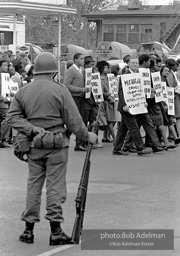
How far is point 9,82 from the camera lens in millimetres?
18422

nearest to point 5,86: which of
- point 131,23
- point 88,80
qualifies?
point 88,80

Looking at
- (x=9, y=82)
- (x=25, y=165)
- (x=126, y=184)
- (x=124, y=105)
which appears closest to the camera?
(x=126, y=184)

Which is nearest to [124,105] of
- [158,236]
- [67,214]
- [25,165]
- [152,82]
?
[152,82]

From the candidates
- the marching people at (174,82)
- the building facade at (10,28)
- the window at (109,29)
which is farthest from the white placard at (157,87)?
the window at (109,29)

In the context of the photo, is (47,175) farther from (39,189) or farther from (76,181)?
(76,181)

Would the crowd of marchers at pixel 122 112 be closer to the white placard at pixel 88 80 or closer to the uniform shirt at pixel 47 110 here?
the white placard at pixel 88 80

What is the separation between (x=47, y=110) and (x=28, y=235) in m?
1.19

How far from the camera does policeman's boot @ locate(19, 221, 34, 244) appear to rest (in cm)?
837

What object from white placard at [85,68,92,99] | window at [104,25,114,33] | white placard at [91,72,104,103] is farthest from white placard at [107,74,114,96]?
window at [104,25,114,33]

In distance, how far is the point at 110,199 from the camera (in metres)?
11.0

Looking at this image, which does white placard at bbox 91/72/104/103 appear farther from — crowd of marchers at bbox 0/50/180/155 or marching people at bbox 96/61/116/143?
marching people at bbox 96/61/116/143

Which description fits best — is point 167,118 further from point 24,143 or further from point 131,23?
point 131,23

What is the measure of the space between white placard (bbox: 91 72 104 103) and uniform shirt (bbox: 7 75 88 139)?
9.42 meters

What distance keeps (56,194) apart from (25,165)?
6.52 metres
